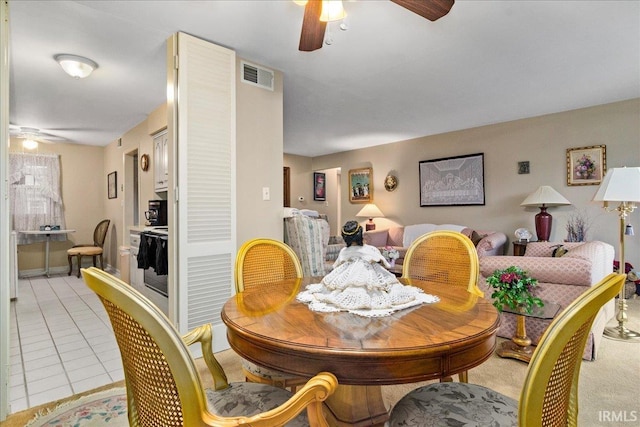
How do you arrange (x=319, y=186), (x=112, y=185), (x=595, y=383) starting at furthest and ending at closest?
(x=319, y=186) → (x=112, y=185) → (x=595, y=383)

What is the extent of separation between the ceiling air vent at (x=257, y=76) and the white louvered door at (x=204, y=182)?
0.19 metres

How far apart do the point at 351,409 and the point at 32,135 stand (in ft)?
21.9

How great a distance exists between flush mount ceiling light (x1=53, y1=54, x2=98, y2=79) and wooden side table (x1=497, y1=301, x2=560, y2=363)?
3939 mm

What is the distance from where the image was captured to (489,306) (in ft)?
4.03

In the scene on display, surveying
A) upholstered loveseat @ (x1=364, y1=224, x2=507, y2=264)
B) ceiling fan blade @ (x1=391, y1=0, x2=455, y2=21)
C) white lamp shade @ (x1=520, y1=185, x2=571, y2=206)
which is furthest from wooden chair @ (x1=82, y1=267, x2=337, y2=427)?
white lamp shade @ (x1=520, y1=185, x2=571, y2=206)

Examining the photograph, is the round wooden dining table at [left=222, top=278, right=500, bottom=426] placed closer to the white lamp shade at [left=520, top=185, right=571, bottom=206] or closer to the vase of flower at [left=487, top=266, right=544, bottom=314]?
the vase of flower at [left=487, top=266, right=544, bottom=314]

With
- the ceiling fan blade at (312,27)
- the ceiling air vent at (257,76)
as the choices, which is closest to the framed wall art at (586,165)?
the ceiling air vent at (257,76)

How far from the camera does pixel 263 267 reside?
1868 millimetres

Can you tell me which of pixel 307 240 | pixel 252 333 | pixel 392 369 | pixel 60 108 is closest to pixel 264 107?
pixel 307 240

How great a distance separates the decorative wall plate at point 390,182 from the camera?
20.7 feet

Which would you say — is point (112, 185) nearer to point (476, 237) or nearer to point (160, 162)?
point (160, 162)

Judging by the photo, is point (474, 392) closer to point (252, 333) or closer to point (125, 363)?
point (252, 333)

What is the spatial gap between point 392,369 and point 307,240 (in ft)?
7.28

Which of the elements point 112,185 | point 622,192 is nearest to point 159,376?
point 622,192
